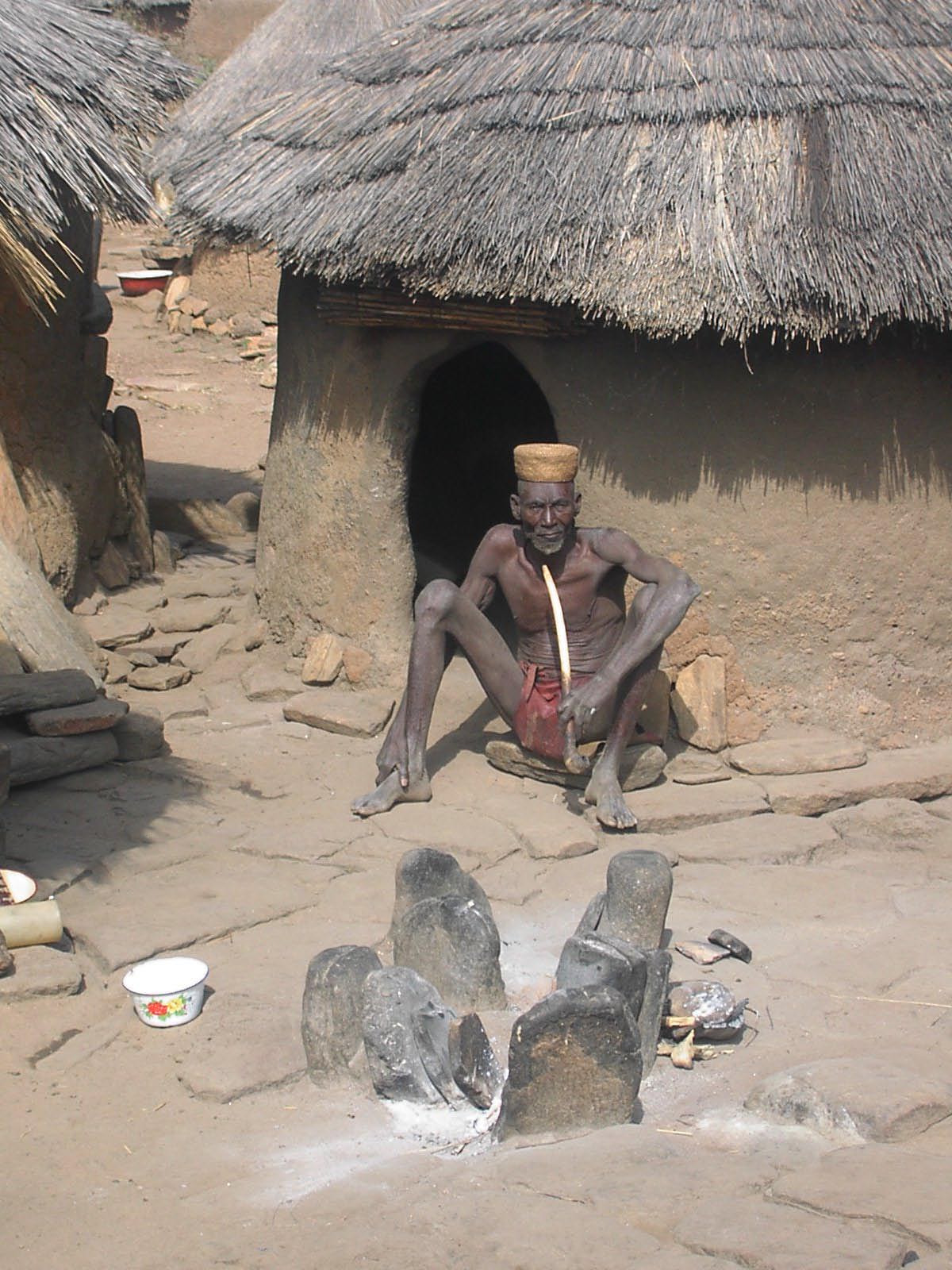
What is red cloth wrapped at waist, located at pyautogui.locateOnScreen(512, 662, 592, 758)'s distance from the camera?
18.0 feet

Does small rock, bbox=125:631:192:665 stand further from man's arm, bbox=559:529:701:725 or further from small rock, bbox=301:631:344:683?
man's arm, bbox=559:529:701:725

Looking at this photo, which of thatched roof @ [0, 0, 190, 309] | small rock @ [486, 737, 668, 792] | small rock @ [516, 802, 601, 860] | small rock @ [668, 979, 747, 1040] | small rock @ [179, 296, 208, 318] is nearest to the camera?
small rock @ [668, 979, 747, 1040]

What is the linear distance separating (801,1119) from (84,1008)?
1897 millimetres

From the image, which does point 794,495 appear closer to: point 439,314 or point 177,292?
point 439,314

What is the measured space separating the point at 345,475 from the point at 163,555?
2.10 m

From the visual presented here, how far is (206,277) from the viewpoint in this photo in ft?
46.6

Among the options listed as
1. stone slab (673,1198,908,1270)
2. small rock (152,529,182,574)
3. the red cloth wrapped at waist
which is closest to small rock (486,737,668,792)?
the red cloth wrapped at waist

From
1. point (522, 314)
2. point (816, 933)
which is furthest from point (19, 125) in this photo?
point (816, 933)

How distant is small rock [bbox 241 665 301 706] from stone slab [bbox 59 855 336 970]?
158cm

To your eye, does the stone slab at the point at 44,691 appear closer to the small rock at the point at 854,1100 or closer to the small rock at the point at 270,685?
the small rock at the point at 270,685

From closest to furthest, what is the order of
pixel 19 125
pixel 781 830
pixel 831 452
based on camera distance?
pixel 781 830 < pixel 831 452 < pixel 19 125

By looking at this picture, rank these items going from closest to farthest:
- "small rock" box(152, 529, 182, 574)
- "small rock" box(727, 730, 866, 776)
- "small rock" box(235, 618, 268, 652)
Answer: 1. "small rock" box(727, 730, 866, 776)
2. "small rock" box(235, 618, 268, 652)
3. "small rock" box(152, 529, 182, 574)

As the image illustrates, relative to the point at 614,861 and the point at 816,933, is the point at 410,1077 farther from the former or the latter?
the point at 816,933

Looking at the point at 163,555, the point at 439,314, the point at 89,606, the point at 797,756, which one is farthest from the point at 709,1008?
the point at 163,555
